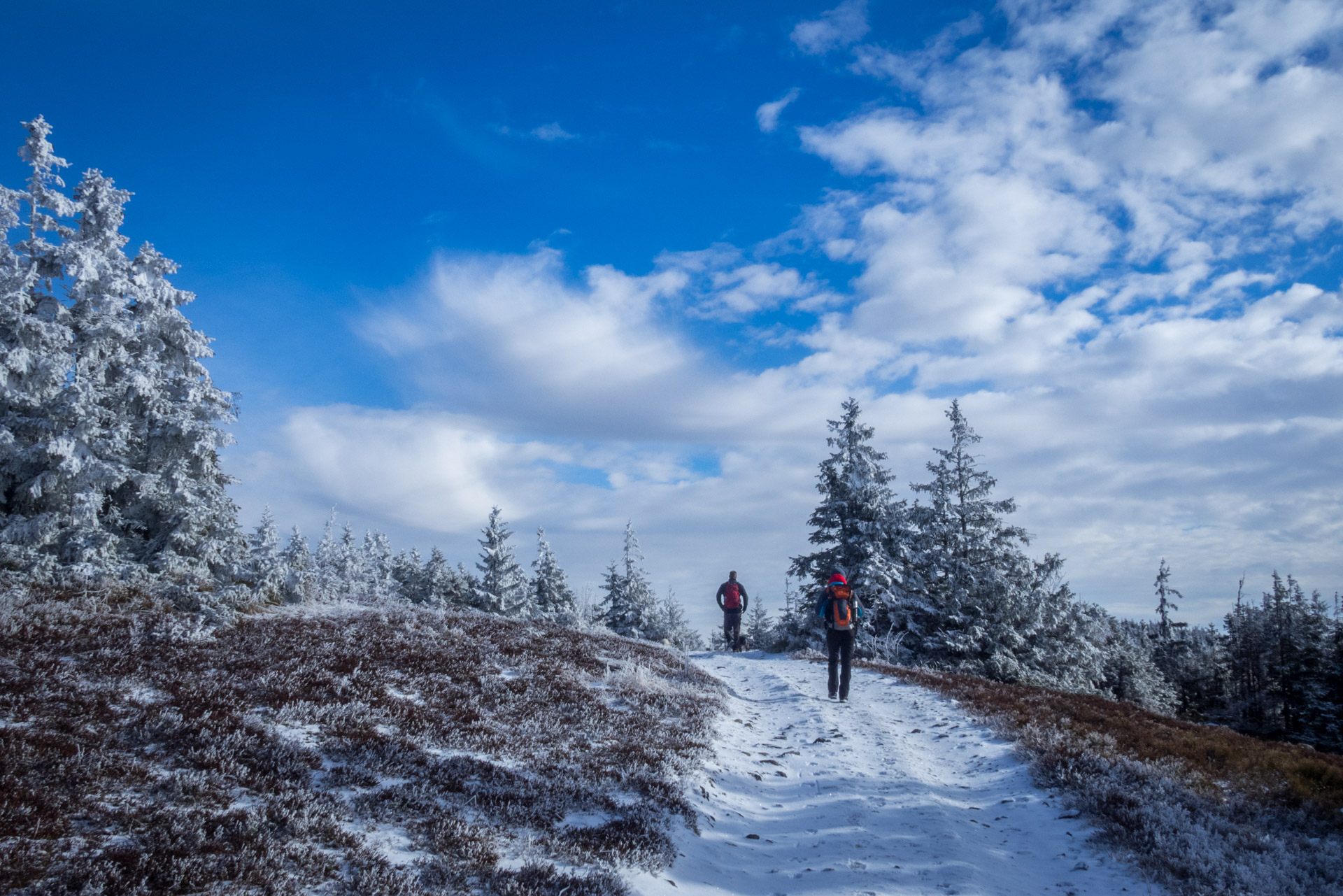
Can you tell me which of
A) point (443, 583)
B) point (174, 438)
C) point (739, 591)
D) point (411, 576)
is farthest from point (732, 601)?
point (411, 576)

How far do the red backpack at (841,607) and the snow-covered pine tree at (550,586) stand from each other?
35.4 metres

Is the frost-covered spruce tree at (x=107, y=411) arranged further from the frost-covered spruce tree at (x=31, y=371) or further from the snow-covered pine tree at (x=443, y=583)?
the snow-covered pine tree at (x=443, y=583)

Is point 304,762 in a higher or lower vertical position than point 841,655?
lower

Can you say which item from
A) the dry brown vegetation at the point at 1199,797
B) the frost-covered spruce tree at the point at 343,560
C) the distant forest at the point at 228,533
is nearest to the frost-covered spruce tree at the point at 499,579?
the distant forest at the point at 228,533

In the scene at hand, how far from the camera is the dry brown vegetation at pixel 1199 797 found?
23.0ft

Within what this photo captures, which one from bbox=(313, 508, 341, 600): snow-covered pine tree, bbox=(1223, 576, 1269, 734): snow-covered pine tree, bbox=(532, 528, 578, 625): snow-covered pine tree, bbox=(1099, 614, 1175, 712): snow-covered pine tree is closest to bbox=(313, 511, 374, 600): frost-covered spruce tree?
bbox=(313, 508, 341, 600): snow-covered pine tree

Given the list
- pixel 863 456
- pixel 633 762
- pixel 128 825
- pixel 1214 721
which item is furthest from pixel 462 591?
pixel 1214 721

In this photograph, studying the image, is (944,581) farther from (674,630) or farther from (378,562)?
(378,562)

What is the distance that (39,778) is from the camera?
5.95 metres

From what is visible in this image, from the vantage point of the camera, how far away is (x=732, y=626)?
2697 cm

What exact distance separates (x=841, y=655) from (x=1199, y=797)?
8.11m

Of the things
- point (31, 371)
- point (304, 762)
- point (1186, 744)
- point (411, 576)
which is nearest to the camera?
point (304, 762)

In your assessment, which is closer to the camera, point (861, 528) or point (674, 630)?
point (861, 528)

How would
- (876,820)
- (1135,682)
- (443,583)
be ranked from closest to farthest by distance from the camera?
(876,820)
(1135,682)
(443,583)
